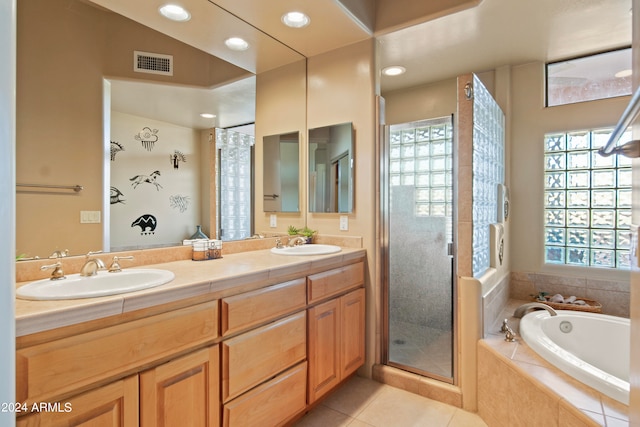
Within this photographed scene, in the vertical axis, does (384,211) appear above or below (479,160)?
below

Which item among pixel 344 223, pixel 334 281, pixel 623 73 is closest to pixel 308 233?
pixel 344 223

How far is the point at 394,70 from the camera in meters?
2.99

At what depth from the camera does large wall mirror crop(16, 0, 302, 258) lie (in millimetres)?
1314

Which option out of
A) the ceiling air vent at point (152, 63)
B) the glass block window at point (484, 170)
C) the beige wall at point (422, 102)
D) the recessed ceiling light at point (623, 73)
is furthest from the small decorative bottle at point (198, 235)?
the recessed ceiling light at point (623, 73)

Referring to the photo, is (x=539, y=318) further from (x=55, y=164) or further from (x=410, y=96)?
(x=55, y=164)

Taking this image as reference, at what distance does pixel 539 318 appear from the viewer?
7.39ft

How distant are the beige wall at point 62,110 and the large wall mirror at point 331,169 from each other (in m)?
1.36

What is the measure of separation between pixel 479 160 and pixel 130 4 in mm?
2201

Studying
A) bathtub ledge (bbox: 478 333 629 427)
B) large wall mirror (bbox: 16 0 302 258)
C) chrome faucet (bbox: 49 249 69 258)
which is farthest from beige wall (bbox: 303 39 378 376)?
chrome faucet (bbox: 49 249 69 258)

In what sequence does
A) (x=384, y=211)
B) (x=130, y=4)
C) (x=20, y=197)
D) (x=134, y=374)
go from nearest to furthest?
(x=134, y=374)
(x=20, y=197)
(x=130, y=4)
(x=384, y=211)

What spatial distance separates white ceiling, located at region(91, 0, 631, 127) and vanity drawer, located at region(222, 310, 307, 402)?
1.27m

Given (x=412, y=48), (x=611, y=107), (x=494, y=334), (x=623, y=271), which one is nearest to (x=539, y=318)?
(x=494, y=334)

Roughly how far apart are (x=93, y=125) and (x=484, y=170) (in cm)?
235

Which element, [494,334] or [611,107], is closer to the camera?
[494,334]
